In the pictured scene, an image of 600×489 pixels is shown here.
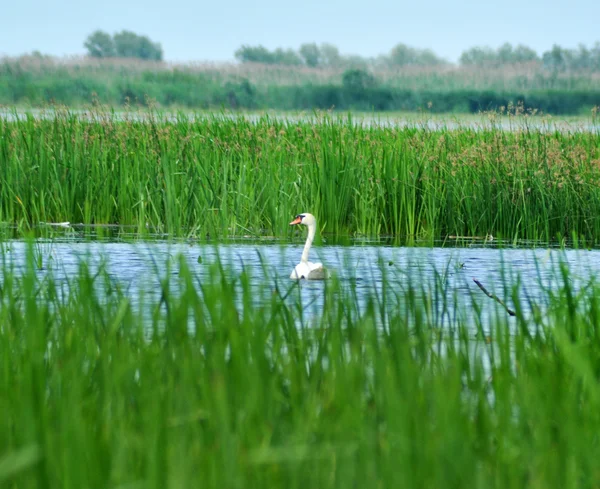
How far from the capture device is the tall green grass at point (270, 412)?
7.59ft

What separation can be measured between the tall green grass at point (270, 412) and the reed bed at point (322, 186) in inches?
225

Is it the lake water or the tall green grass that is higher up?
the tall green grass

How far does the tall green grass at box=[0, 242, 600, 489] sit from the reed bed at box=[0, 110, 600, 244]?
5.70m

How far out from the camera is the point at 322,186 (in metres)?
9.65

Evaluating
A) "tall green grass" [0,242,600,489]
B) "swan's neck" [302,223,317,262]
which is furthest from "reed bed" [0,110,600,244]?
"tall green grass" [0,242,600,489]

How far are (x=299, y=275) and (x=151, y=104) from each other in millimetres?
4455

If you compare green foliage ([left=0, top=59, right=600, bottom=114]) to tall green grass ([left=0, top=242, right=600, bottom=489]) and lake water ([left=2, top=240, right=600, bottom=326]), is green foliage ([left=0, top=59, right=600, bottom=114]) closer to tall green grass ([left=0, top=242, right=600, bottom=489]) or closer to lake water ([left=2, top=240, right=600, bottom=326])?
lake water ([left=2, top=240, right=600, bottom=326])

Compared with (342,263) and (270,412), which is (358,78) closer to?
(342,263)

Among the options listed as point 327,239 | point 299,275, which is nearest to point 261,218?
point 327,239

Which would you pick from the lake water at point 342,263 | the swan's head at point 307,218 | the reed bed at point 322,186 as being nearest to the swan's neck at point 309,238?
the swan's head at point 307,218

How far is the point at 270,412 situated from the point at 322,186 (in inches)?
277

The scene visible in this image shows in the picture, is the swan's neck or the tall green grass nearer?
the tall green grass

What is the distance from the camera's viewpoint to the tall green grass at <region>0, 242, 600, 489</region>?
7.59 feet

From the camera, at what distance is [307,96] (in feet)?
129
